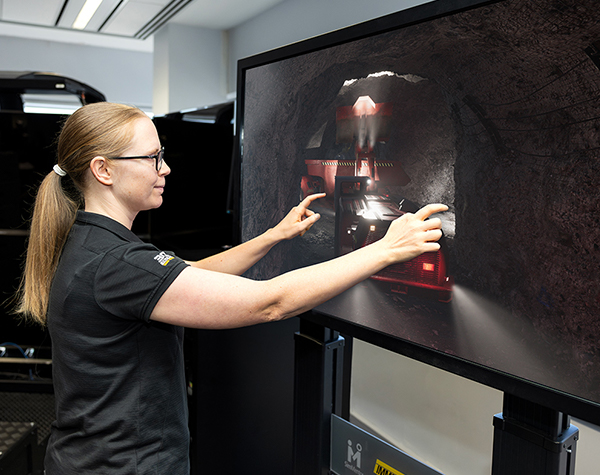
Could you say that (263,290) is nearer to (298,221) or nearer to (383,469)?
(298,221)

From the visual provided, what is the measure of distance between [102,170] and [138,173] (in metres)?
0.07

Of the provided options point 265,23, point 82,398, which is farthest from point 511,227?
point 265,23

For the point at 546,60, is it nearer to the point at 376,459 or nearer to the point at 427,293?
the point at 427,293

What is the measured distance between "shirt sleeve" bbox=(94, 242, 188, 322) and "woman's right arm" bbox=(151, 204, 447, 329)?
2 cm

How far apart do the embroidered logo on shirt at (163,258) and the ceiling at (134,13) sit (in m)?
3.62

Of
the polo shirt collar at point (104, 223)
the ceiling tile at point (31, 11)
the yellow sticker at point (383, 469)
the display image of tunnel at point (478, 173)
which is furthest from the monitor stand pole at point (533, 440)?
the ceiling tile at point (31, 11)

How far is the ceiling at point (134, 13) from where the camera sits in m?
4.12

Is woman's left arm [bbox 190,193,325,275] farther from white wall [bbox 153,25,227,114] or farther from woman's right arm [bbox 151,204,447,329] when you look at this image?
white wall [bbox 153,25,227,114]

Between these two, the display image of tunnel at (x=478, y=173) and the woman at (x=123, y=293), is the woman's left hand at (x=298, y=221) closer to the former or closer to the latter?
the display image of tunnel at (x=478, y=173)

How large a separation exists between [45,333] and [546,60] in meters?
2.62

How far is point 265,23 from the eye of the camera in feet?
14.0

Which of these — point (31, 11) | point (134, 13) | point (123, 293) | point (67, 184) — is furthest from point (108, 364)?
point (31, 11)

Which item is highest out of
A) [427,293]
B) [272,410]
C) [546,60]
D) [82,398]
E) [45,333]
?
[546,60]

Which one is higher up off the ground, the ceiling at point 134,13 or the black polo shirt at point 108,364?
the ceiling at point 134,13
